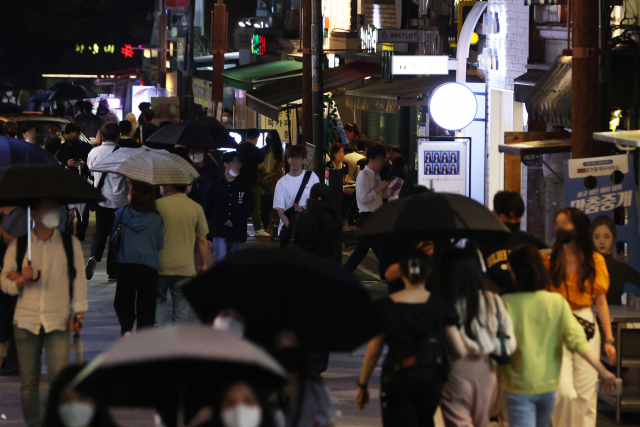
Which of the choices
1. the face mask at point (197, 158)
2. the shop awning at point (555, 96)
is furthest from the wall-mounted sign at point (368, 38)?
the shop awning at point (555, 96)

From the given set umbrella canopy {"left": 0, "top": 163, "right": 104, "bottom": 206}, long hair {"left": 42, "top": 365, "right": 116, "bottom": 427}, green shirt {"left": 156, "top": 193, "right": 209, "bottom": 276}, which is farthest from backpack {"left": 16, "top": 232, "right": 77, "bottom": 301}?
long hair {"left": 42, "top": 365, "right": 116, "bottom": 427}

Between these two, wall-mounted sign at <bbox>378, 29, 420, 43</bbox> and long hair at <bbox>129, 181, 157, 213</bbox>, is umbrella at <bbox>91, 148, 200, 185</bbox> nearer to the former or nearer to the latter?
long hair at <bbox>129, 181, 157, 213</bbox>

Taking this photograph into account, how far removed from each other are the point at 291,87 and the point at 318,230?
15.5 meters

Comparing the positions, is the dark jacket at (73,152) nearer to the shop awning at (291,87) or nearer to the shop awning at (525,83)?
the shop awning at (291,87)

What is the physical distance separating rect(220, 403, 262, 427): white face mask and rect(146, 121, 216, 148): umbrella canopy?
10130 millimetres

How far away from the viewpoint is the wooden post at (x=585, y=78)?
9.04 metres

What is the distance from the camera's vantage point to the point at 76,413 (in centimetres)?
334

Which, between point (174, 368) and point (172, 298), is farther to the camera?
point (172, 298)

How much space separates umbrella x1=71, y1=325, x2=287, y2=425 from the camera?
3236 millimetres

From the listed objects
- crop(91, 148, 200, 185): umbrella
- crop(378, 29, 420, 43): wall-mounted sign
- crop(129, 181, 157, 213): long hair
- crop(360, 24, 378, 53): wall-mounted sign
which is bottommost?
crop(129, 181, 157, 213): long hair

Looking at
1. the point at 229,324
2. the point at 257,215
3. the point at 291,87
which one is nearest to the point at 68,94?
the point at 291,87

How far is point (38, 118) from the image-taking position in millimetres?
22359

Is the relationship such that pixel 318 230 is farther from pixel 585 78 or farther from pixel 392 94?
pixel 392 94

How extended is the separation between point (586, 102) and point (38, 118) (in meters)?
15.8
